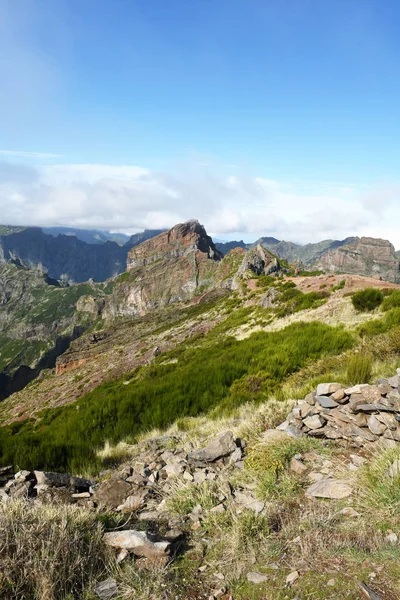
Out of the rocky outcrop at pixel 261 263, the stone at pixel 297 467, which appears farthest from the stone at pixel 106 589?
the rocky outcrop at pixel 261 263

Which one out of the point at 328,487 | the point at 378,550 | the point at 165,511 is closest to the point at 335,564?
the point at 378,550

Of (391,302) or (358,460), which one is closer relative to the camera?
(358,460)

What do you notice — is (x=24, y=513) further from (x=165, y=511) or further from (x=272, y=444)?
(x=272, y=444)

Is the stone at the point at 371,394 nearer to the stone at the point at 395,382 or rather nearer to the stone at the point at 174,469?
the stone at the point at 395,382

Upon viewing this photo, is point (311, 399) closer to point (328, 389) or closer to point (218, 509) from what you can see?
point (328, 389)

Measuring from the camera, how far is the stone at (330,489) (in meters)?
4.97

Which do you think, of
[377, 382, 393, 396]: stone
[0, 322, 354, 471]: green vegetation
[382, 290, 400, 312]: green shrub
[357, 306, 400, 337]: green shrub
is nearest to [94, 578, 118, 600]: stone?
[0, 322, 354, 471]: green vegetation

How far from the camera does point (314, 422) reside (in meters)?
7.04

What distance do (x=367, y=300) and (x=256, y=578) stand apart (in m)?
19.8

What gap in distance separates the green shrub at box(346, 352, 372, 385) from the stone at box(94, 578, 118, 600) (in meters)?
7.10

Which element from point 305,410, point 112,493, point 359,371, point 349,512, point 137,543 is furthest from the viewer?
point 359,371

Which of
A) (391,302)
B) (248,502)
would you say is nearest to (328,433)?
(248,502)

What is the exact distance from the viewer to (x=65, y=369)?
278 ft

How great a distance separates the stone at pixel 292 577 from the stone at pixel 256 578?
24 cm
